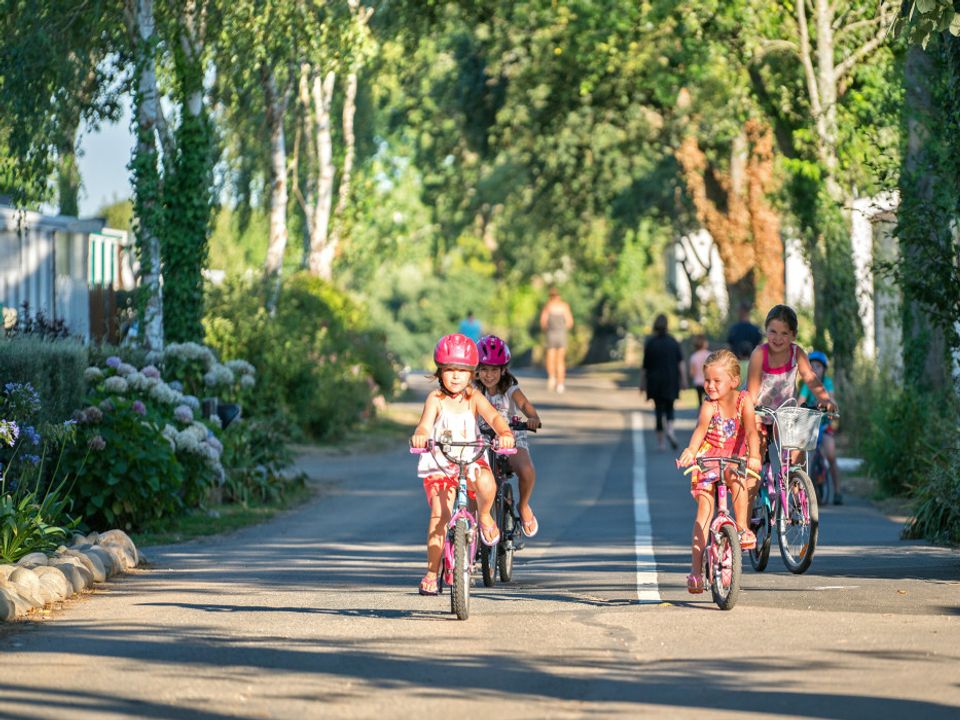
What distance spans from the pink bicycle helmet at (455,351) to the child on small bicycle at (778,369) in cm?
287

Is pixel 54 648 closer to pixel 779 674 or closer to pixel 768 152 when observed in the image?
pixel 779 674

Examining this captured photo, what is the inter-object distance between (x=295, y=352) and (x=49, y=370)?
13602 mm

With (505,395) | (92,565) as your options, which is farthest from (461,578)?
(92,565)

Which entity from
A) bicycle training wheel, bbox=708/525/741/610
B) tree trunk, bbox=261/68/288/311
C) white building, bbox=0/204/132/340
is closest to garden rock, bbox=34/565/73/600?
bicycle training wheel, bbox=708/525/741/610

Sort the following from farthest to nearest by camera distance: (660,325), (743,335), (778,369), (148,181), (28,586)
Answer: (660,325) < (743,335) < (148,181) < (778,369) < (28,586)

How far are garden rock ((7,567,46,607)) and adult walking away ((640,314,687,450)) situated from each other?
55.0ft

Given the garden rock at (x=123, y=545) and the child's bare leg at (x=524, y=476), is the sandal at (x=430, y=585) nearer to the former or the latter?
the child's bare leg at (x=524, y=476)

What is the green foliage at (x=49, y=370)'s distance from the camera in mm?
13844

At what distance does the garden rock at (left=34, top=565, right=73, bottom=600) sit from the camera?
11.5m

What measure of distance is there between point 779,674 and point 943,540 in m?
6.76

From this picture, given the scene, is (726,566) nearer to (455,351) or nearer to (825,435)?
(455,351)

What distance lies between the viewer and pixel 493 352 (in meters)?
12.4

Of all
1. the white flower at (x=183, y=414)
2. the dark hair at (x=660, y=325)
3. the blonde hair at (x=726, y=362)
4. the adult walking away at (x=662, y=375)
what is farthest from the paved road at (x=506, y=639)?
the dark hair at (x=660, y=325)

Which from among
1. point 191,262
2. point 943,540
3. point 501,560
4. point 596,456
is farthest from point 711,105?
point 501,560
